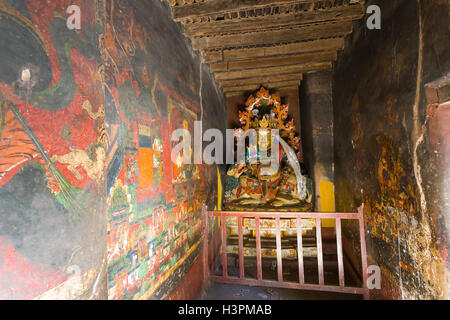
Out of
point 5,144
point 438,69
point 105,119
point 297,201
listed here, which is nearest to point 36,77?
point 5,144

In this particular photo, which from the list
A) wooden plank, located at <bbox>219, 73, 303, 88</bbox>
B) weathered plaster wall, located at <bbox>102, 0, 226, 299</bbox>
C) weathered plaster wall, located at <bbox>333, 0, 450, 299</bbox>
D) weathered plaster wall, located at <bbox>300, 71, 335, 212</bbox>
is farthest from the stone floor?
wooden plank, located at <bbox>219, 73, 303, 88</bbox>

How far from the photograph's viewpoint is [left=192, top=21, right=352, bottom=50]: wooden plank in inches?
128

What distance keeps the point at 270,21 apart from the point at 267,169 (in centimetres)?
320

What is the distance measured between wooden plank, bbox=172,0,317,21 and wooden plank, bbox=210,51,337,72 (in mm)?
1632

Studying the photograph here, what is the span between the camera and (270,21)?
302 cm

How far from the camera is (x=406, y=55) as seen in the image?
193 centimetres

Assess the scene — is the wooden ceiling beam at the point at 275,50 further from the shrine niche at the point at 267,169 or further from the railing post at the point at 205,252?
the railing post at the point at 205,252

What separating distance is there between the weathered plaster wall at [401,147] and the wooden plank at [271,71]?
1.18 m

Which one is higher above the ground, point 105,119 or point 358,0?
point 358,0

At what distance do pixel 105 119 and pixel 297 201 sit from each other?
13.8 ft

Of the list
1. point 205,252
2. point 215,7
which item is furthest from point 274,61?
point 205,252

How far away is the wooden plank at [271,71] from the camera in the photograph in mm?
4461

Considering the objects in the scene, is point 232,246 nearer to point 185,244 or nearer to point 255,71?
point 185,244

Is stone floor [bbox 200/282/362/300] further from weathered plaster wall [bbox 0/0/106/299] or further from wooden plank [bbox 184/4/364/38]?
wooden plank [bbox 184/4/364/38]
